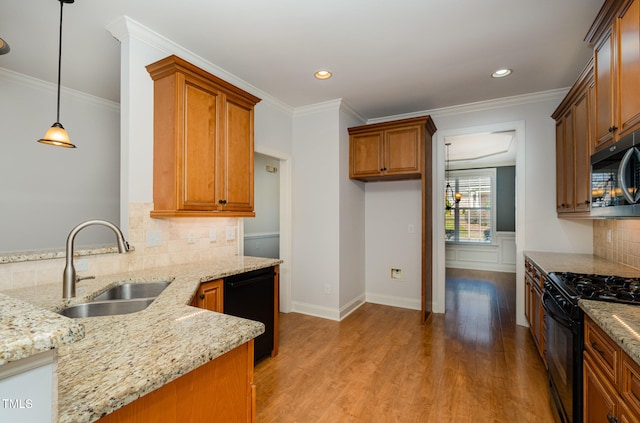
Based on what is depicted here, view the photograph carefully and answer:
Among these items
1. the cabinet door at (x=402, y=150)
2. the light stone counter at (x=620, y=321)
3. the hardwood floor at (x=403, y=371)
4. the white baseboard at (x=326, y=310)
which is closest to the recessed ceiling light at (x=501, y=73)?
the cabinet door at (x=402, y=150)

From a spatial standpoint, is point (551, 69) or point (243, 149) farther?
point (551, 69)

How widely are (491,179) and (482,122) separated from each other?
3.98m

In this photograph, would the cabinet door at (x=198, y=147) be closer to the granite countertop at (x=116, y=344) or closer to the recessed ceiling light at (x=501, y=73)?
the granite countertop at (x=116, y=344)

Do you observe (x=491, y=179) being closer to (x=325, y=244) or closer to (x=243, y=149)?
(x=325, y=244)

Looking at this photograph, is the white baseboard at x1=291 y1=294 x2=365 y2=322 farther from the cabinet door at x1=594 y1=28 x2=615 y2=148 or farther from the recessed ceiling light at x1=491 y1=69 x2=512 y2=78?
the recessed ceiling light at x1=491 y1=69 x2=512 y2=78

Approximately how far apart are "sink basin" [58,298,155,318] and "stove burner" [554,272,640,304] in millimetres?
2321

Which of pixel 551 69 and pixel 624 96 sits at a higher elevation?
pixel 551 69

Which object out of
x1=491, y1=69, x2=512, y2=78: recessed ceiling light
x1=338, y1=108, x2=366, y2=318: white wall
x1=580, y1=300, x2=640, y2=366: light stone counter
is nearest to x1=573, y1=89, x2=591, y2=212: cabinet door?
x1=491, y1=69, x2=512, y2=78: recessed ceiling light

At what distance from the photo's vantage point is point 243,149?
2.79 metres

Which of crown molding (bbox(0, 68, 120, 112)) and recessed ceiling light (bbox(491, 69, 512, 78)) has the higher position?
crown molding (bbox(0, 68, 120, 112))

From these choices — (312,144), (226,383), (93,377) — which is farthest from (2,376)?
(312,144)

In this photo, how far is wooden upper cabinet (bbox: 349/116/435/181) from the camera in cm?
371

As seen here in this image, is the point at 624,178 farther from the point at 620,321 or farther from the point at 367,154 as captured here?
the point at 367,154

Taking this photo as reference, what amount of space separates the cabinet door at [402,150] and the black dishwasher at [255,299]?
2.06 m
